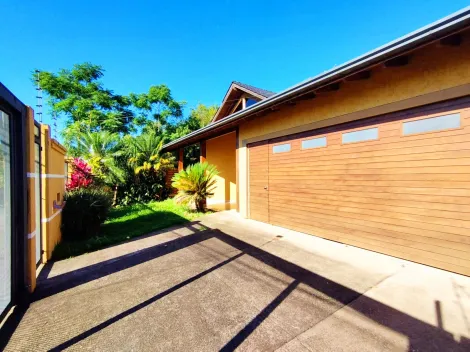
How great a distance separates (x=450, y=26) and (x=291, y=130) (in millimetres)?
3555

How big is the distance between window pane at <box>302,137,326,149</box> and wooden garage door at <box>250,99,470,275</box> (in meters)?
0.02

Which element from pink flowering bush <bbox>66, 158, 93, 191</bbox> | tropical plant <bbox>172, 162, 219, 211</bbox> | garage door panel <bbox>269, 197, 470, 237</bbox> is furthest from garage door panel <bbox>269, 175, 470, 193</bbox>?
pink flowering bush <bbox>66, 158, 93, 191</bbox>

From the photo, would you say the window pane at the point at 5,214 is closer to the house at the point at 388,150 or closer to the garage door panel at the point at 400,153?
the house at the point at 388,150

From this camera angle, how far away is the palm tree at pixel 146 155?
39.4 ft

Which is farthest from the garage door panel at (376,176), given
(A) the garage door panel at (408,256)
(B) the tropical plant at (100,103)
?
(B) the tropical plant at (100,103)

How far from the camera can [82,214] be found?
5.56 metres

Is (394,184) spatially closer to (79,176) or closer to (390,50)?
(390,50)

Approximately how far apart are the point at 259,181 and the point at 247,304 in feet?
15.7

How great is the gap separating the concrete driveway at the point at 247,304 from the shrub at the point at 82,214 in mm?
1553

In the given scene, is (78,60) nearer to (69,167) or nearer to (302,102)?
(69,167)

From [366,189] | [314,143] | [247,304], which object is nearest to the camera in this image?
[247,304]

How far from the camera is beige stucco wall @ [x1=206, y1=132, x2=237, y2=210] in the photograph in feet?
36.2

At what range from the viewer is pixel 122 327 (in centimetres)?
229

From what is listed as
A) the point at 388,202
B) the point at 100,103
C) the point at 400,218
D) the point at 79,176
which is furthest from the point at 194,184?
the point at 100,103
